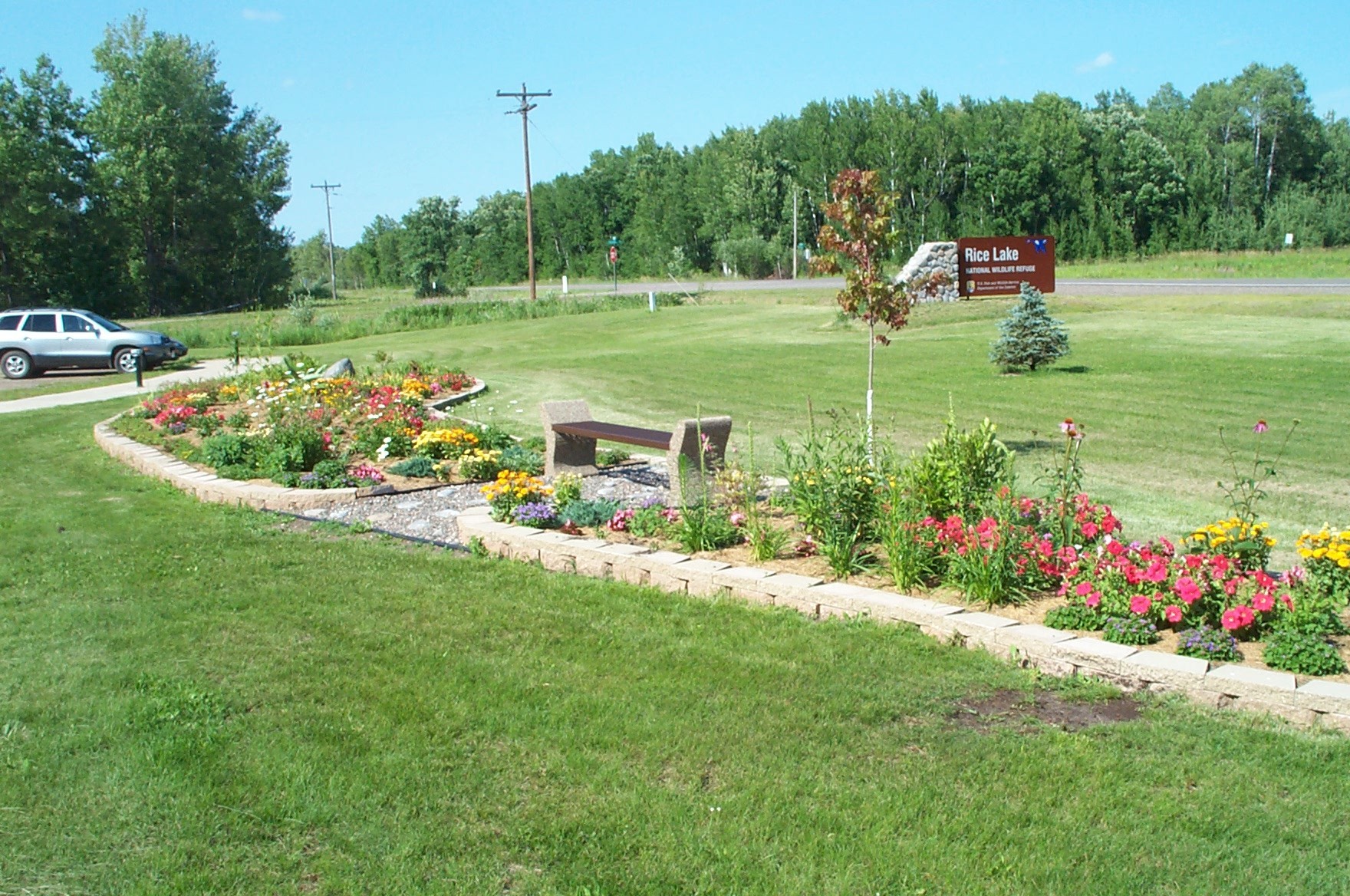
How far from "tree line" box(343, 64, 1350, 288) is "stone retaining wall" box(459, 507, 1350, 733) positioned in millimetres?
47777

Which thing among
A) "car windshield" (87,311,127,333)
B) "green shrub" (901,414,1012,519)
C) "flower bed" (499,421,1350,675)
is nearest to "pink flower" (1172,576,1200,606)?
"flower bed" (499,421,1350,675)

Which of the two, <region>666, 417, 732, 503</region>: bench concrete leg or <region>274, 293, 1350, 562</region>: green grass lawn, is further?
<region>274, 293, 1350, 562</region>: green grass lawn

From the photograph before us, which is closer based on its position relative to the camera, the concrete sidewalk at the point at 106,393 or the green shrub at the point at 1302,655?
the green shrub at the point at 1302,655

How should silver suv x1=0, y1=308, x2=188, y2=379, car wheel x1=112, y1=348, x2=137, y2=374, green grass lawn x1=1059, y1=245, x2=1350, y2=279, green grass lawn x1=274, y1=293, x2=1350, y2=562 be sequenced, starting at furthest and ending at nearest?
green grass lawn x1=1059, y1=245, x2=1350, y2=279 < car wheel x1=112, y1=348, x2=137, y2=374 < silver suv x1=0, y1=308, x2=188, y2=379 < green grass lawn x1=274, y1=293, x2=1350, y2=562

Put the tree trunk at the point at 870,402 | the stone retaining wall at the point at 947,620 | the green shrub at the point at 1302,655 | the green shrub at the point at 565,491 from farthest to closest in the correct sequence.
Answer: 1. the green shrub at the point at 565,491
2. the tree trunk at the point at 870,402
3. the green shrub at the point at 1302,655
4. the stone retaining wall at the point at 947,620

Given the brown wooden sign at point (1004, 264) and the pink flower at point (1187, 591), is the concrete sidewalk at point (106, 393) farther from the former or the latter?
the brown wooden sign at point (1004, 264)

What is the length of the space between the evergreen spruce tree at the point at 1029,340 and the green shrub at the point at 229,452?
10.8m

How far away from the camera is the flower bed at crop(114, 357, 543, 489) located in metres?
9.51

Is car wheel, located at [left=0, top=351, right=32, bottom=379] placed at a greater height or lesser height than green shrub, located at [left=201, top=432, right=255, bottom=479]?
greater

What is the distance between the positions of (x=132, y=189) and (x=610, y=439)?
53676 millimetres

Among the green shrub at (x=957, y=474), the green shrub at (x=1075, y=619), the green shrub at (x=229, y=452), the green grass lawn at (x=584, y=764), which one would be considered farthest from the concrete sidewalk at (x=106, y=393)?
the green shrub at (x=1075, y=619)

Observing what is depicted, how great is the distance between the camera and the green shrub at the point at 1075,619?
4824 millimetres

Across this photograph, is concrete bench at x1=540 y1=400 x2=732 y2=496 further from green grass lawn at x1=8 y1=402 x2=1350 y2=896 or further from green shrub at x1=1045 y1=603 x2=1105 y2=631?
green shrub at x1=1045 y1=603 x2=1105 y2=631

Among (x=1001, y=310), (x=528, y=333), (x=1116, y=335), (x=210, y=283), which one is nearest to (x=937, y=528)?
(x=1116, y=335)
